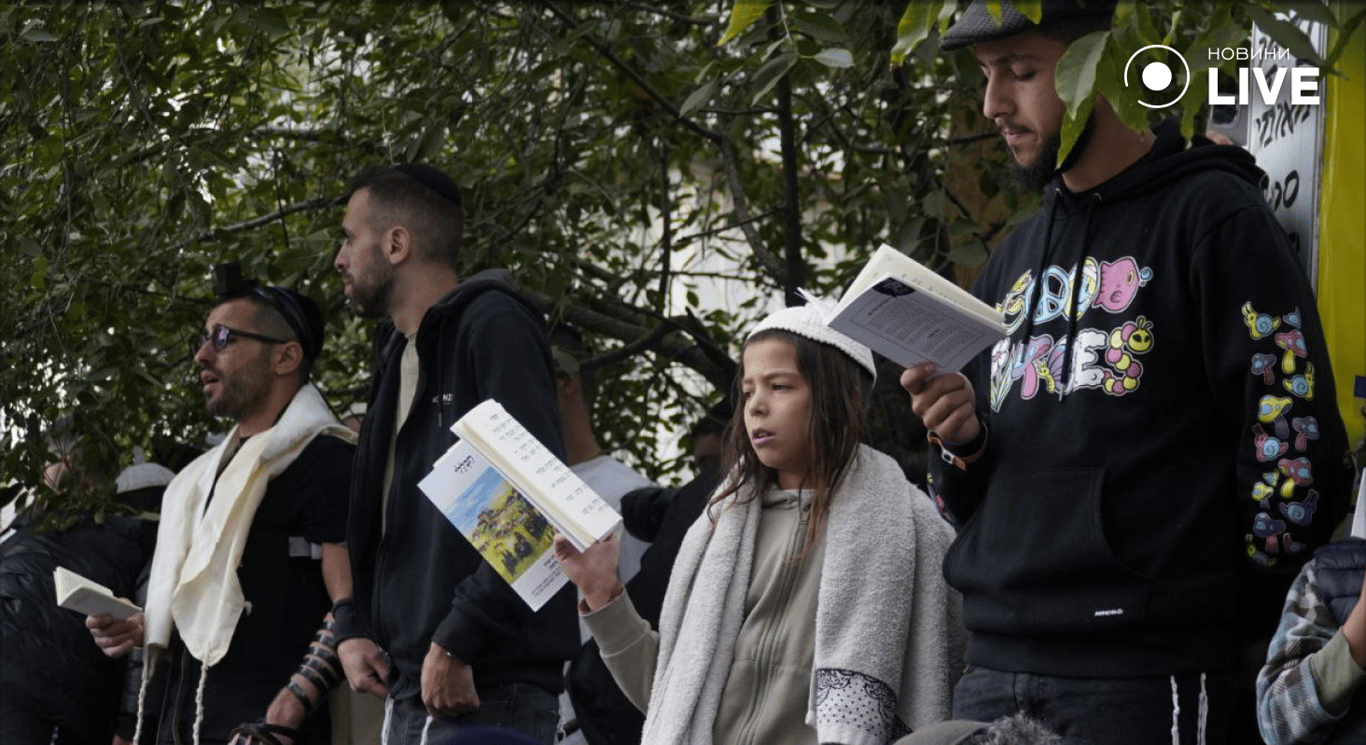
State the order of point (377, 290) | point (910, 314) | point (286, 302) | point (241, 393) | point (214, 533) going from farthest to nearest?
point (286, 302) < point (241, 393) < point (214, 533) < point (377, 290) < point (910, 314)

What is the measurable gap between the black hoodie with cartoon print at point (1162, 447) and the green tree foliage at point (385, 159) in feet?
5.81

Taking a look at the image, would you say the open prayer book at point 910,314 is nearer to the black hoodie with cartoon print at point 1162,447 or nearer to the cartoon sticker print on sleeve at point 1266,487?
the black hoodie with cartoon print at point 1162,447

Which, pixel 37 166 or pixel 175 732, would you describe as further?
pixel 37 166

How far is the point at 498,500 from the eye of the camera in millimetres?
4590

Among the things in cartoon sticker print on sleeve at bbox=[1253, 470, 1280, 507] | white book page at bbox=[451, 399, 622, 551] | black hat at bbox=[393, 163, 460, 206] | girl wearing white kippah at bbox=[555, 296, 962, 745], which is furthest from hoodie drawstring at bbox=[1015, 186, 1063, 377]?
black hat at bbox=[393, 163, 460, 206]

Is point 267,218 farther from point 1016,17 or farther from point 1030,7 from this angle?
point 1030,7

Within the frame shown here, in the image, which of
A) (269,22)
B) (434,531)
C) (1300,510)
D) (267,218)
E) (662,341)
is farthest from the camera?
(662,341)

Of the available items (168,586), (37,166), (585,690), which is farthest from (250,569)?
(37,166)

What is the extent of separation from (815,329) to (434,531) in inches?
45.1

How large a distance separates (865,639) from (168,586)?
2.74 m

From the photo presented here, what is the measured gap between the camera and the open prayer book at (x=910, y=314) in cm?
346

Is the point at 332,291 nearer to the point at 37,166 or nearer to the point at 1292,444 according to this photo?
the point at 37,166

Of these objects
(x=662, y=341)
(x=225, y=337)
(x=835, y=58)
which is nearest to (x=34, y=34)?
(x=225, y=337)

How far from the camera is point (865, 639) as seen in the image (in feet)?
13.6
